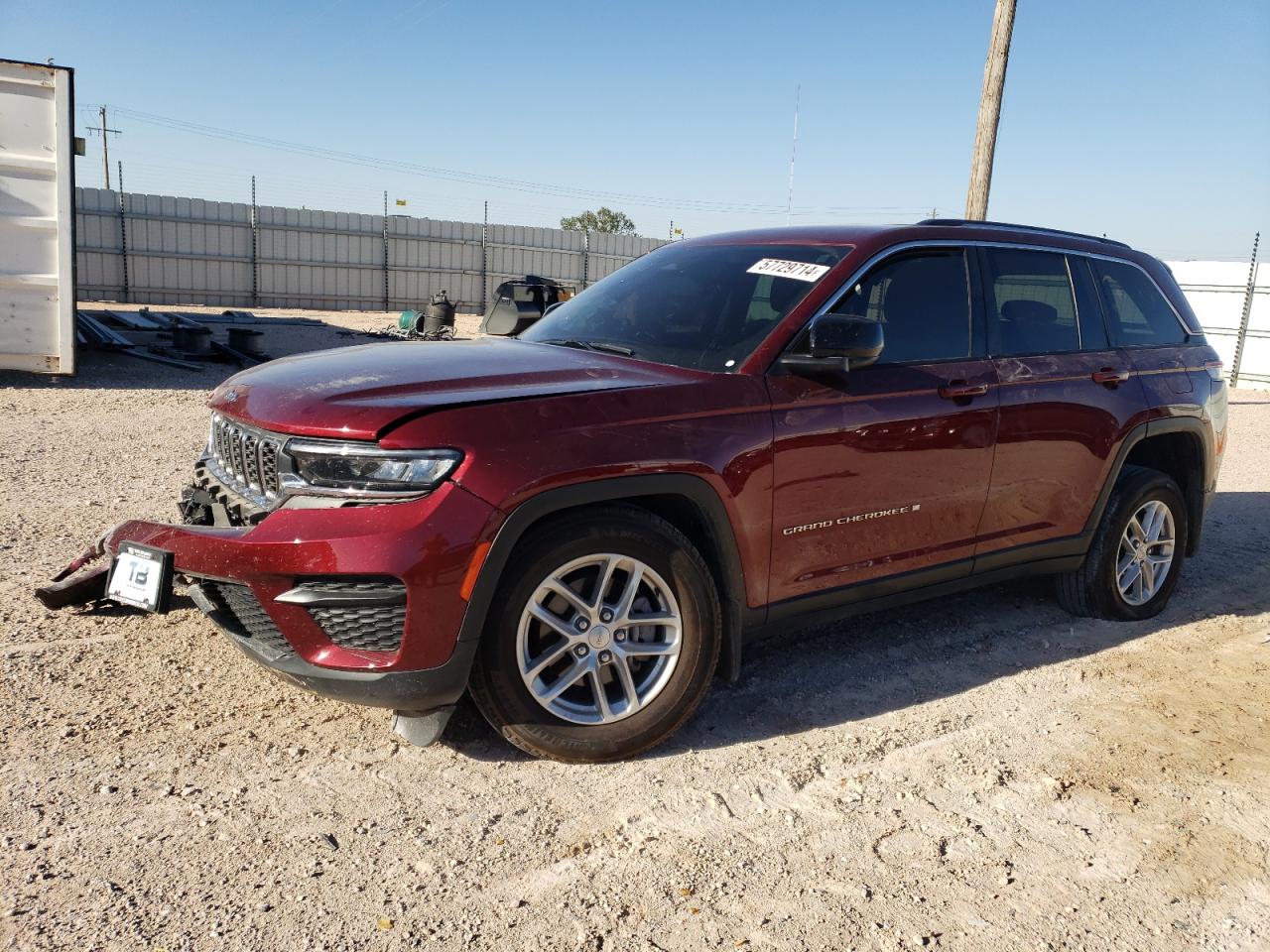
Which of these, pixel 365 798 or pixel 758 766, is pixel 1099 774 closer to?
pixel 758 766

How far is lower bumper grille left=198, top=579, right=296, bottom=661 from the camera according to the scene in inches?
115

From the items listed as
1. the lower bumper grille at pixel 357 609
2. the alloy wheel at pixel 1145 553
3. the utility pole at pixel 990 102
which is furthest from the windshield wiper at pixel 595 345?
the utility pole at pixel 990 102

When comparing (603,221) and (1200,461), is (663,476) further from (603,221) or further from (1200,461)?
(603,221)

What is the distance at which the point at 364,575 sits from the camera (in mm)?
2771

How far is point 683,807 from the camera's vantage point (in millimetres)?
3043

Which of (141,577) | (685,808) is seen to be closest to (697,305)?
(685,808)

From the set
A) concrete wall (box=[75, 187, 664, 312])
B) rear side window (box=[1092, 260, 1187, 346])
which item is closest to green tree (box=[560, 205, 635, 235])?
concrete wall (box=[75, 187, 664, 312])

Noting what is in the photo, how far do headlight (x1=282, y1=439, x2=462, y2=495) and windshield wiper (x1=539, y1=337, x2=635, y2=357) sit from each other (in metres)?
1.12

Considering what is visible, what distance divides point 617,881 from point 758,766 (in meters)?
0.81

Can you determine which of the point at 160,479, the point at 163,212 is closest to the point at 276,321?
the point at 163,212

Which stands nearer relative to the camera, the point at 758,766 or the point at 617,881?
the point at 617,881

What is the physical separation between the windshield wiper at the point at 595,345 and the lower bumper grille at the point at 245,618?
160 cm

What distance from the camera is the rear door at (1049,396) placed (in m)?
4.18

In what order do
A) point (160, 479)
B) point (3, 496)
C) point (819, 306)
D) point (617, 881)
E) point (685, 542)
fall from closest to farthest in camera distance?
point (617, 881), point (685, 542), point (819, 306), point (3, 496), point (160, 479)
